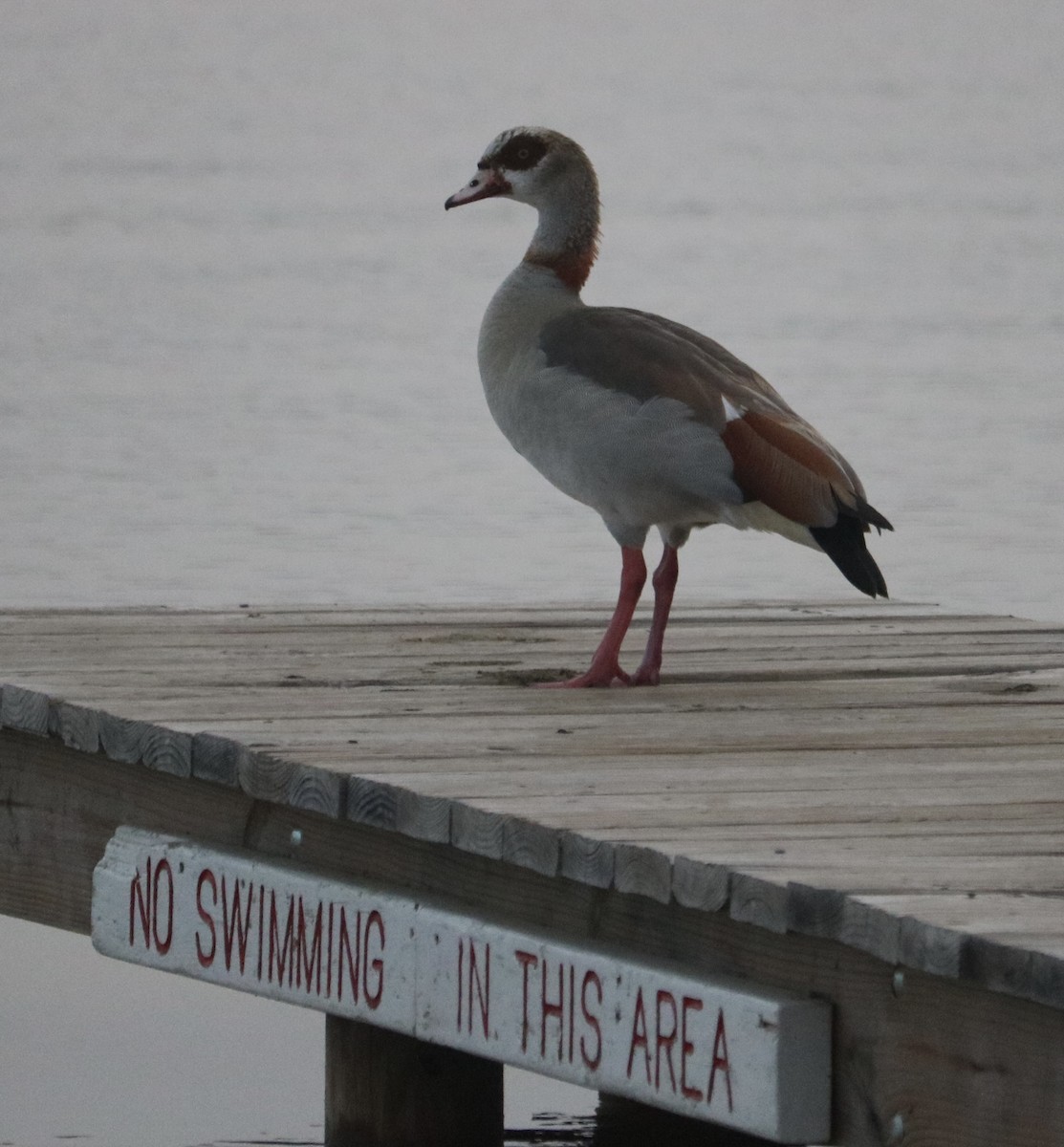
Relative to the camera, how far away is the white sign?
440 centimetres

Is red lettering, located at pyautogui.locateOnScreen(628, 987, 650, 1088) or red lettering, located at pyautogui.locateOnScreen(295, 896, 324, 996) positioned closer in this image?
red lettering, located at pyautogui.locateOnScreen(628, 987, 650, 1088)

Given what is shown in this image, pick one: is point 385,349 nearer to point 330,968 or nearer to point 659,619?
point 659,619

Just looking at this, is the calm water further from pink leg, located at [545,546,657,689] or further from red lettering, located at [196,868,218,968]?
red lettering, located at [196,868,218,968]

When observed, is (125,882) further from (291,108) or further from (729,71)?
(729,71)

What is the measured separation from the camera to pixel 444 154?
141 feet

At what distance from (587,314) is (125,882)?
67.2 inches

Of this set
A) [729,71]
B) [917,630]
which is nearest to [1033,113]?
[729,71]

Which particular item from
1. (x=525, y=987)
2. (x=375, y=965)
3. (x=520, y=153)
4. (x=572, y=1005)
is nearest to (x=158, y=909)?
(x=375, y=965)

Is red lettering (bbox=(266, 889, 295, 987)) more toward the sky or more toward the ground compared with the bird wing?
more toward the ground

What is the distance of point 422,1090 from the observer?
20.3 ft

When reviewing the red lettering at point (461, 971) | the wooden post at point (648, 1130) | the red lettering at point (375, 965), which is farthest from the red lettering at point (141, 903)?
the wooden post at point (648, 1130)

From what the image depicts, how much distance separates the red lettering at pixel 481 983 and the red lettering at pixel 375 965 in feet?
0.85

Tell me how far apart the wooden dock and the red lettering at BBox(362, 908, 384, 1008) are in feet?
0.24

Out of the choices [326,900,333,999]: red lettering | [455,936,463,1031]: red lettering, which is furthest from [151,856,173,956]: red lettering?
[455,936,463,1031]: red lettering
